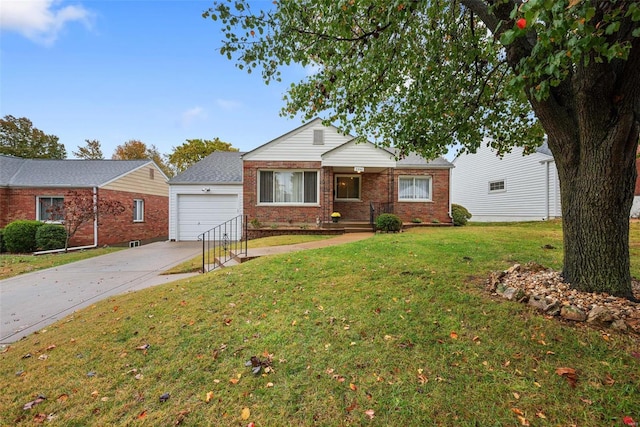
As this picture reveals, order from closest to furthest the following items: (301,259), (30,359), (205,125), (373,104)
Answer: (30,359), (373,104), (301,259), (205,125)

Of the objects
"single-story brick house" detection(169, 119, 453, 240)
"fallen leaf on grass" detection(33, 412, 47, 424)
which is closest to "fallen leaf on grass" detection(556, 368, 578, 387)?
"fallen leaf on grass" detection(33, 412, 47, 424)

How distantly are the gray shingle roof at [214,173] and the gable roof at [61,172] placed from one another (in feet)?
14.1

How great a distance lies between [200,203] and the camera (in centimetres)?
1473

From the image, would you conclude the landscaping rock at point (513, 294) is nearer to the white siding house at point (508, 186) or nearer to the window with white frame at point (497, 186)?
the white siding house at point (508, 186)

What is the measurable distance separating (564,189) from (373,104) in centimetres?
357

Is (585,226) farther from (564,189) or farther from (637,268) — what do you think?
(637,268)

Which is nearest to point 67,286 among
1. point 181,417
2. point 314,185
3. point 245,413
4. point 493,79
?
point 181,417

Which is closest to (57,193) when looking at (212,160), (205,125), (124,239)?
(124,239)

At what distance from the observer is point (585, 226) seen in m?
3.49

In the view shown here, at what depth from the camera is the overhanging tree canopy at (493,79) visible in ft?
8.45

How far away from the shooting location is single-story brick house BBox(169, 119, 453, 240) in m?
13.7

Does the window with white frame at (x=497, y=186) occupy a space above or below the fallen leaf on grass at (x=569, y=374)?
above

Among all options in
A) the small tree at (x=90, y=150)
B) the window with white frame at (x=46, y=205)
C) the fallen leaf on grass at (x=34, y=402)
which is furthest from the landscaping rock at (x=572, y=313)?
the small tree at (x=90, y=150)

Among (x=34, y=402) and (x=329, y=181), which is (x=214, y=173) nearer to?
(x=329, y=181)
